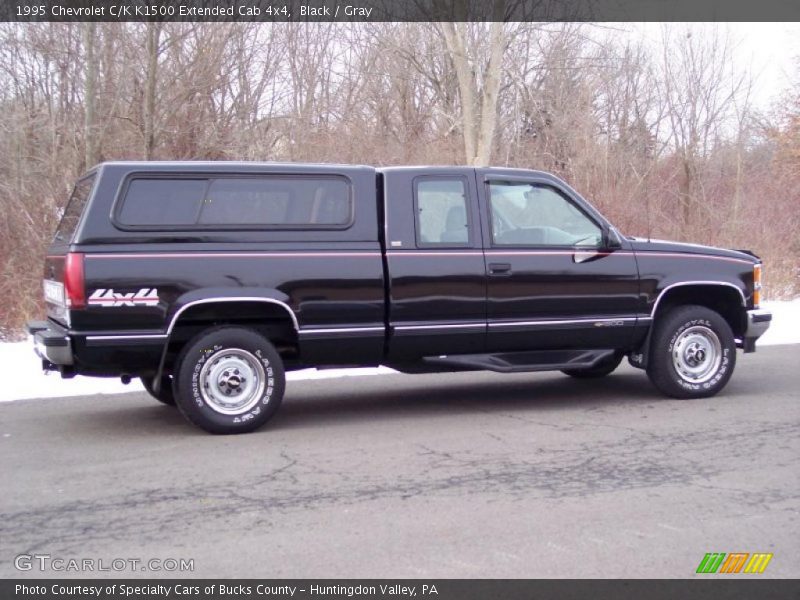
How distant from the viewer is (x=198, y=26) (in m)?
17.3

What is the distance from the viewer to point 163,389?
8.13 metres

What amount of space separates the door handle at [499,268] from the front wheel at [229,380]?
193 centimetres

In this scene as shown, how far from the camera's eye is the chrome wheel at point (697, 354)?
333 inches

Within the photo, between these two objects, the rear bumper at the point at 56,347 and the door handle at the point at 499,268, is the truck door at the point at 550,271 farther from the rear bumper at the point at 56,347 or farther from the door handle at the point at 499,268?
the rear bumper at the point at 56,347

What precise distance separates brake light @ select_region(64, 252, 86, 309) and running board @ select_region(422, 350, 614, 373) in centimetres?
281

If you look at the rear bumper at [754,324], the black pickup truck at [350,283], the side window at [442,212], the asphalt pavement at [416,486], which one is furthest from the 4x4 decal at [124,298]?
the rear bumper at [754,324]

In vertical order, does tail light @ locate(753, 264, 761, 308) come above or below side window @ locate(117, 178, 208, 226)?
below

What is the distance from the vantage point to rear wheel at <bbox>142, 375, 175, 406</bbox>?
7883 millimetres

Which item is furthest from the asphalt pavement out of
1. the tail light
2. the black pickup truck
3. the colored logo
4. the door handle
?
the door handle

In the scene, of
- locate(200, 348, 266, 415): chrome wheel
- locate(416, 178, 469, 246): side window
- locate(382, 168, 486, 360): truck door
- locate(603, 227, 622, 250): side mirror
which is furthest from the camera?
locate(603, 227, 622, 250): side mirror

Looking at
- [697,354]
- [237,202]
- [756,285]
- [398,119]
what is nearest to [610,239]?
[697,354]

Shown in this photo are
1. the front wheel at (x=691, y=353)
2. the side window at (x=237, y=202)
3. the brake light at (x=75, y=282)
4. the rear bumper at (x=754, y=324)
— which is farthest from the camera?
the rear bumper at (x=754, y=324)

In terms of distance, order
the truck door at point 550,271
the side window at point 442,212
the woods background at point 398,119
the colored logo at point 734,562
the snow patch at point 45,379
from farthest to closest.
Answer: the woods background at point 398,119
the snow patch at point 45,379
the truck door at point 550,271
the side window at point 442,212
the colored logo at point 734,562

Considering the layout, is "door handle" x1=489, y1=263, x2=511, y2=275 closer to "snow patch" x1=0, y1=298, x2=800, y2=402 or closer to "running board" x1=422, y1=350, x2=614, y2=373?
"running board" x1=422, y1=350, x2=614, y2=373
